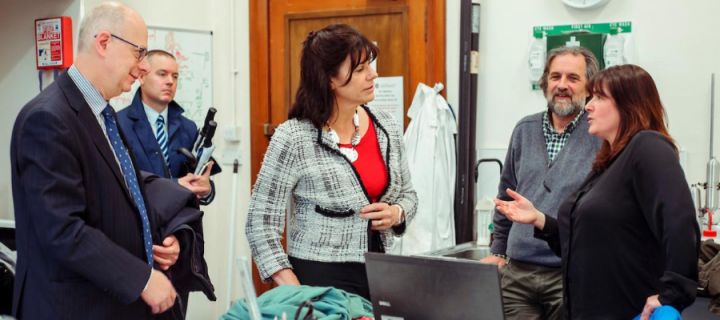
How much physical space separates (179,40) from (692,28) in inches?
113

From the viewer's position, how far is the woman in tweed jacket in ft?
7.61

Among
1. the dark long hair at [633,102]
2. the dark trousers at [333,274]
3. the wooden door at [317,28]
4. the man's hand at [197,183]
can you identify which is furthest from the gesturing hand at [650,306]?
the wooden door at [317,28]

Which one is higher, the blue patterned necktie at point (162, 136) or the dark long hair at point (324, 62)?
the dark long hair at point (324, 62)

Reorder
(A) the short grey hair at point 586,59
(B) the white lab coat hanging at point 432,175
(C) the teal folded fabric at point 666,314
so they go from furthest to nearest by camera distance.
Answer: (B) the white lab coat hanging at point 432,175 < (A) the short grey hair at point 586,59 < (C) the teal folded fabric at point 666,314

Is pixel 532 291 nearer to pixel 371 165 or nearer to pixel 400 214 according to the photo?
pixel 400 214

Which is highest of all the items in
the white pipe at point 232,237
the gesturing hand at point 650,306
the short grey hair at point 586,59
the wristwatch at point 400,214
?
the short grey hair at point 586,59

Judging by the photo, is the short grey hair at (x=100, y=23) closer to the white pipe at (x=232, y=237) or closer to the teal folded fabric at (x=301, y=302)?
the teal folded fabric at (x=301, y=302)

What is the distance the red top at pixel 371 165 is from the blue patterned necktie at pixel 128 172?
728mm

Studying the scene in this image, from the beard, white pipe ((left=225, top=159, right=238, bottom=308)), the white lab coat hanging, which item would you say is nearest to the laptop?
the beard

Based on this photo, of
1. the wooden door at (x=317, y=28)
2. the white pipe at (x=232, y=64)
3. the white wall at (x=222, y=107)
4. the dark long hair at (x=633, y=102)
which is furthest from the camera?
the white pipe at (x=232, y=64)

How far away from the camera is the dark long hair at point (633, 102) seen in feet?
7.24

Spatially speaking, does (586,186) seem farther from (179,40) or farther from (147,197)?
(179,40)

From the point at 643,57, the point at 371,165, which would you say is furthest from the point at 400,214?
the point at 643,57

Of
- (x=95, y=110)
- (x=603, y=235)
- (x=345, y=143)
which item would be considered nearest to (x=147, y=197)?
(x=95, y=110)
